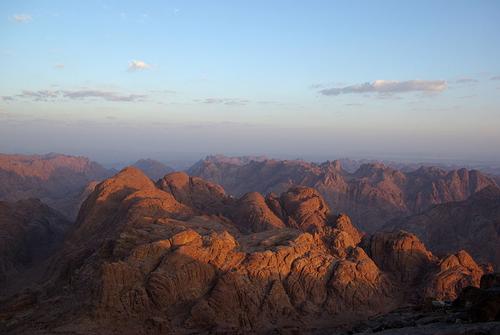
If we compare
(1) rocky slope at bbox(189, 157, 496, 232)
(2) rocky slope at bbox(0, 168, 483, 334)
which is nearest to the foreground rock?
(2) rocky slope at bbox(0, 168, 483, 334)

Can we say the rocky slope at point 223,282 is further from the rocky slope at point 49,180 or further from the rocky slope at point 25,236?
the rocky slope at point 49,180

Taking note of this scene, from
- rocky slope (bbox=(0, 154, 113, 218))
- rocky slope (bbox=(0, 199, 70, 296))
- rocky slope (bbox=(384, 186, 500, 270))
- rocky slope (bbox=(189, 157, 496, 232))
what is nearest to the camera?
rocky slope (bbox=(0, 199, 70, 296))

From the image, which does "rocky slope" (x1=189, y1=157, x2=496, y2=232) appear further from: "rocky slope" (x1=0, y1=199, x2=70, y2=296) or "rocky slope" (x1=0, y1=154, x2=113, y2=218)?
"rocky slope" (x1=0, y1=199, x2=70, y2=296)

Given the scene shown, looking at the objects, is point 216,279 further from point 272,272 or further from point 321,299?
point 321,299

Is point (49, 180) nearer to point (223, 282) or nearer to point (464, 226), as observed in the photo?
point (464, 226)

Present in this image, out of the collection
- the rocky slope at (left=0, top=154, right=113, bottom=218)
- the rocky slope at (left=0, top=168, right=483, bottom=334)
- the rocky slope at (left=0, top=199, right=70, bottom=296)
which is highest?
the rocky slope at (left=0, top=168, right=483, bottom=334)

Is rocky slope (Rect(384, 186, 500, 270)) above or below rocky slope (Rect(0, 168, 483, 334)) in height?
below

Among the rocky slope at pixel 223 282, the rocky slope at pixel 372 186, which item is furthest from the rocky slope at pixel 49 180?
the rocky slope at pixel 223 282

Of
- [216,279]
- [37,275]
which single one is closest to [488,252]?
[216,279]

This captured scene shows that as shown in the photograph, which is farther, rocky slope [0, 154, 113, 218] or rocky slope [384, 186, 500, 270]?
rocky slope [0, 154, 113, 218]
